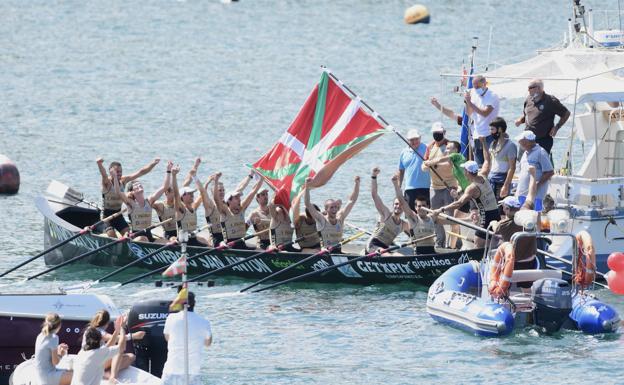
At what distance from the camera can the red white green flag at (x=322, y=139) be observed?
2516cm

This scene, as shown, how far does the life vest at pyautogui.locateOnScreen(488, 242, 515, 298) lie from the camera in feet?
68.1

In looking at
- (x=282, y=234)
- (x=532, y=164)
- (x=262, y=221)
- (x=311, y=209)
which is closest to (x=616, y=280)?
(x=532, y=164)

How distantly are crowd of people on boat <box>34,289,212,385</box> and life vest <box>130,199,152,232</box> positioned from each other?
29.0 feet

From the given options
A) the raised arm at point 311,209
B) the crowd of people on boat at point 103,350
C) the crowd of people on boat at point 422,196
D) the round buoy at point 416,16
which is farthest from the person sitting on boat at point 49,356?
the round buoy at point 416,16

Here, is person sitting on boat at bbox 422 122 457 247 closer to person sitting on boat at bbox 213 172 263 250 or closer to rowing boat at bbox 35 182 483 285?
rowing boat at bbox 35 182 483 285

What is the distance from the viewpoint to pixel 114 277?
26.1 m

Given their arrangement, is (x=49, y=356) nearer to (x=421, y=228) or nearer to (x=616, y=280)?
(x=616, y=280)

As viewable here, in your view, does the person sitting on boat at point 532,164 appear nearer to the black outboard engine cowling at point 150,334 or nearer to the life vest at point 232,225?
the life vest at point 232,225

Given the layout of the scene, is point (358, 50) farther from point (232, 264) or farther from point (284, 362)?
point (284, 362)

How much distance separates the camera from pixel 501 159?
80.7 ft

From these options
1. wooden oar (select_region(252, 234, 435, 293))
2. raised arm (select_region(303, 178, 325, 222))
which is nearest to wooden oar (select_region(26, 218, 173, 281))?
wooden oar (select_region(252, 234, 435, 293))

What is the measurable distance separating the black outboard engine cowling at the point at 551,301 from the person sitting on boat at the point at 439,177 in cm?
→ 430

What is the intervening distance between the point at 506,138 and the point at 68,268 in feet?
28.2

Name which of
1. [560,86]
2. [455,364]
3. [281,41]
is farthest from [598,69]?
[281,41]
